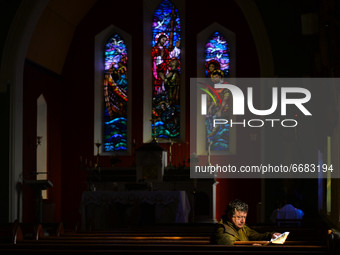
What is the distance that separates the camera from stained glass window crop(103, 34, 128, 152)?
12398mm

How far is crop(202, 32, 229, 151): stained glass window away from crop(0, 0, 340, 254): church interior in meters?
0.19

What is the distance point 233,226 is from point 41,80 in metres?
8.58

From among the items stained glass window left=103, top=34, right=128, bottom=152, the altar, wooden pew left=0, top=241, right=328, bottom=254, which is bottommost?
the altar

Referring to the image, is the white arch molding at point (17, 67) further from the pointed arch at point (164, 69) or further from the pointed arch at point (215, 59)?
the pointed arch at point (215, 59)

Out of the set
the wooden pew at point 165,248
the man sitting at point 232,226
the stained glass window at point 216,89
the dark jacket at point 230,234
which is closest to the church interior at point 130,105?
the stained glass window at point 216,89

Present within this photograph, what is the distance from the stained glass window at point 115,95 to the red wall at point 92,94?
0.31 meters

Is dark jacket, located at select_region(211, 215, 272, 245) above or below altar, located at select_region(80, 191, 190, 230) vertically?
above

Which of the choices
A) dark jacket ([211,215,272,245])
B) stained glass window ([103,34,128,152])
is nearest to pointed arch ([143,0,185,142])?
stained glass window ([103,34,128,152])

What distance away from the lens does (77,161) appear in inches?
482

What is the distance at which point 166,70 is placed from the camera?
41.0ft

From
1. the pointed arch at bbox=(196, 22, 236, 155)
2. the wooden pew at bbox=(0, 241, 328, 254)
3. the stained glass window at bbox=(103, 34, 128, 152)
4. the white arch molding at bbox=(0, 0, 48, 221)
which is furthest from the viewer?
the stained glass window at bbox=(103, 34, 128, 152)

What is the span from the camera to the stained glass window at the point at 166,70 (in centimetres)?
1232

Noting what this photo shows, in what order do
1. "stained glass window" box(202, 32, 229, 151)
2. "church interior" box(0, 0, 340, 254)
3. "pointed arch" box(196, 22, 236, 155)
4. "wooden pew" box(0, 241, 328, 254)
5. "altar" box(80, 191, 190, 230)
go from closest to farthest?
"wooden pew" box(0, 241, 328, 254) → "altar" box(80, 191, 190, 230) → "church interior" box(0, 0, 340, 254) → "pointed arch" box(196, 22, 236, 155) → "stained glass window" box(202, 32, 229, 151)

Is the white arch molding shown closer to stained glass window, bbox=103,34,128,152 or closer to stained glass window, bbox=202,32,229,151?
stained glass window, bbox=103,34,128,152
